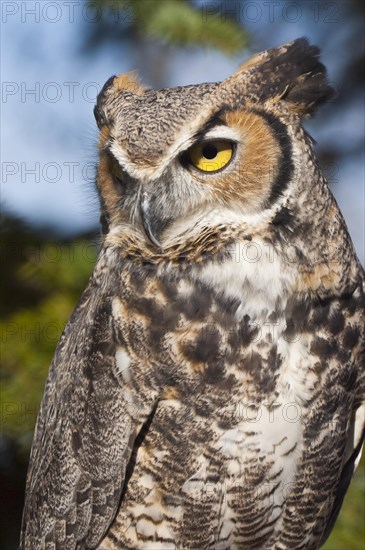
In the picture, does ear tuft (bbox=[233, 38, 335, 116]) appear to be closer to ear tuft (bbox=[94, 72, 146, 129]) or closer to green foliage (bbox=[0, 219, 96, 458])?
ear tuft (bbox=[94, 72, 146, 129])

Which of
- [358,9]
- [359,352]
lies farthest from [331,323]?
[358,9]

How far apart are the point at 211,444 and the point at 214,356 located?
196 millimetres

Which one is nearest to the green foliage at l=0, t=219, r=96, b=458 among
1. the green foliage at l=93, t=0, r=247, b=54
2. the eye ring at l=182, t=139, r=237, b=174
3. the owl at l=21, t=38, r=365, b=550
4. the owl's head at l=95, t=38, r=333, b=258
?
the owl at l=21, t=38, r=365, b=550

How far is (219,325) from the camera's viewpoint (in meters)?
1.67

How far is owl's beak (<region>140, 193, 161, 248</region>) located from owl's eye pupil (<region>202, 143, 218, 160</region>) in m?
0.16

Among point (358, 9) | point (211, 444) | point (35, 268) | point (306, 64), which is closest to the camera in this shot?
point (211, 444)

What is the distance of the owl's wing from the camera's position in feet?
5.54

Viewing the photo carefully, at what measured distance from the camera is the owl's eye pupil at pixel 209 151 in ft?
5.28

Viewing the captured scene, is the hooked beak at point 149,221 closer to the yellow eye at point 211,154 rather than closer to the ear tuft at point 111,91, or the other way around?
the yellow eye at point 211,154

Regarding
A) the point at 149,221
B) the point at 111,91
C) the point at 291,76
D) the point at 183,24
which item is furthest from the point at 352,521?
the point at 183,24

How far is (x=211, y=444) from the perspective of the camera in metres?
1.63

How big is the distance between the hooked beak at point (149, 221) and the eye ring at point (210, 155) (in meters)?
0.12

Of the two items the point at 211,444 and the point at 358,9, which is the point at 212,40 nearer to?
Result: the point at 211,444

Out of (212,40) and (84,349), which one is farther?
(212,40)
